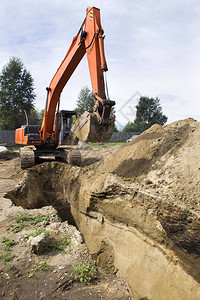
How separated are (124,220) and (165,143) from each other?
7.66 feet

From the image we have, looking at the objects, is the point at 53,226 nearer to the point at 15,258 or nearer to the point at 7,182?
the point at 15,258

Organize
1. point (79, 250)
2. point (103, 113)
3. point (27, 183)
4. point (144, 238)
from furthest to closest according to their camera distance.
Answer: point (27, 183) < point (103, 113) < point (144, 238) < point (79, 250)

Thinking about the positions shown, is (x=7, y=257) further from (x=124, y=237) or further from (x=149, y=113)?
(x=149, y=113)

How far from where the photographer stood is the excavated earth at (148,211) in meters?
3.32

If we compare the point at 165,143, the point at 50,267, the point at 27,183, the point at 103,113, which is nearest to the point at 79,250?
the point at 50,267

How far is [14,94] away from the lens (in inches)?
1034

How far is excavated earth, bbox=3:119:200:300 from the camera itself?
332 centimetres

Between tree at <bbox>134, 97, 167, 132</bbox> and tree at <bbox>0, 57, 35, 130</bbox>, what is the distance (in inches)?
707

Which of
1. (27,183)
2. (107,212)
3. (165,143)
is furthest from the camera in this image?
(27,183)

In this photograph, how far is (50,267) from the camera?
10.5 ft

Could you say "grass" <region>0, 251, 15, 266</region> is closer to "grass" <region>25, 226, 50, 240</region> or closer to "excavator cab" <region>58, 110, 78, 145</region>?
"grass" <region>25, 226, 50, 240</region>

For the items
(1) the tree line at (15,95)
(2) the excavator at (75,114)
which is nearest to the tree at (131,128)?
(1) the tree line at (15,95)

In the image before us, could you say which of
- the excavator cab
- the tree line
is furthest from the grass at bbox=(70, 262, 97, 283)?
the tree line

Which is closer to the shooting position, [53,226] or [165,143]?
[53,226]
